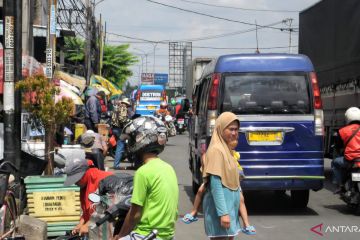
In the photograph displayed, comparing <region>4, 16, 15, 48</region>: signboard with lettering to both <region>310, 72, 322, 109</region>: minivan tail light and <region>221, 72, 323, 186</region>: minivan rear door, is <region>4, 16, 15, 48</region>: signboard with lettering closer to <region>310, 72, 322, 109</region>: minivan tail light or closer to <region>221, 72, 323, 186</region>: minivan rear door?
<region>221, 72, 323, 186</region>: minivan rear door

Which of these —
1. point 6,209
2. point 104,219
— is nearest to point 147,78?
point 6,209

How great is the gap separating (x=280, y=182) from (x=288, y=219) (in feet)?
1.77

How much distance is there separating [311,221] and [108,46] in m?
44.7

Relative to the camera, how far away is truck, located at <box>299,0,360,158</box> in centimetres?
1146

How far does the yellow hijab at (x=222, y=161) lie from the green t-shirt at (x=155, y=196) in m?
1.09

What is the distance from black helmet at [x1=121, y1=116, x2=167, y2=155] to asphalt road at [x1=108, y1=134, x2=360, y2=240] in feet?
13.4

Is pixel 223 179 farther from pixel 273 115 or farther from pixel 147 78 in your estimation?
pixel 147 78

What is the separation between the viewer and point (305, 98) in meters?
9.30

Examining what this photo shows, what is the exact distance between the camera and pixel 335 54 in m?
12.8

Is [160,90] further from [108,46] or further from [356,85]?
[356,85]

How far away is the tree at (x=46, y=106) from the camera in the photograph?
9.19 metres

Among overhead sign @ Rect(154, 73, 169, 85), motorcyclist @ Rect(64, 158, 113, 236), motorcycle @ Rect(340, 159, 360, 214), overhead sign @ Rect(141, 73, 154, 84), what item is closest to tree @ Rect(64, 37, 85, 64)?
motorcycle @ Rect(340, 159, 360, 214)

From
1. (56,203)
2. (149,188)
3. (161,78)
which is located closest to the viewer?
(149,188)

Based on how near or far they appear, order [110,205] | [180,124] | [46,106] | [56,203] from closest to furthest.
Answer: [110,205] → [56,203] → [46,106] → [180,124]
